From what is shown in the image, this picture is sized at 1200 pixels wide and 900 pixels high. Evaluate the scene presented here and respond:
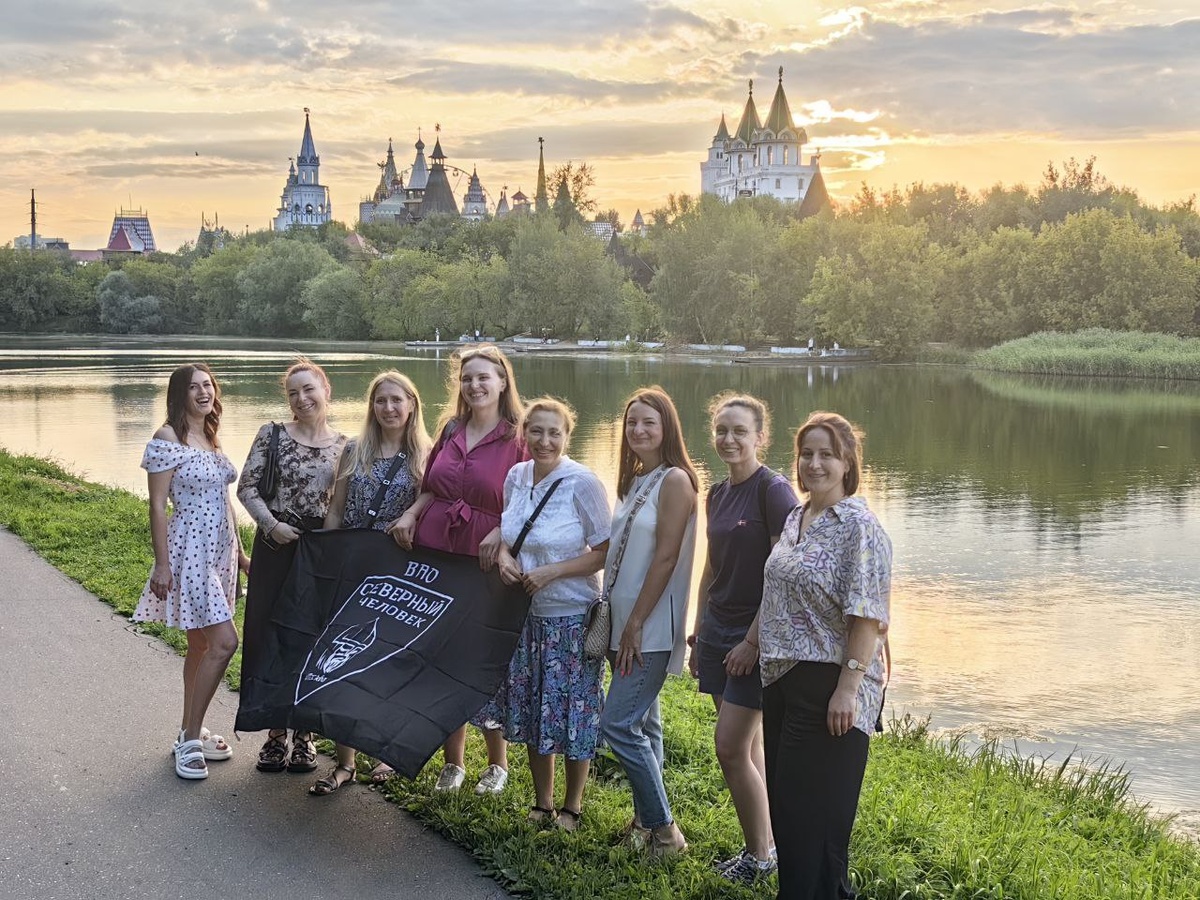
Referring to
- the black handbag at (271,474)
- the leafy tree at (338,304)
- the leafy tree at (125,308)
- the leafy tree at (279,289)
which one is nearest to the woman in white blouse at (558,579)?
the black handbag at (271,474)

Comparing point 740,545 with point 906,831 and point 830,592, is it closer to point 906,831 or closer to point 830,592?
point 830,592

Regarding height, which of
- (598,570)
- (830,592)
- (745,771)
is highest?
(830,592)

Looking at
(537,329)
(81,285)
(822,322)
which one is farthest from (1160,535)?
(81,285)

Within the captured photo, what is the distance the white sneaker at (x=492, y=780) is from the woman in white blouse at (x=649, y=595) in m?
0.65

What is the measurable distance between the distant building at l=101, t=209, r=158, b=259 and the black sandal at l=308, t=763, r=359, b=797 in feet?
462

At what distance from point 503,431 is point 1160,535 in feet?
39.7

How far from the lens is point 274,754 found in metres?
4.38

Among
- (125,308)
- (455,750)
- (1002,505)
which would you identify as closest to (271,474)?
(455,750)

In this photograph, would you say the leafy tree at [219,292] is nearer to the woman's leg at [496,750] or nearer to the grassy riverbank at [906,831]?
the grassy riverbank at [906,831]

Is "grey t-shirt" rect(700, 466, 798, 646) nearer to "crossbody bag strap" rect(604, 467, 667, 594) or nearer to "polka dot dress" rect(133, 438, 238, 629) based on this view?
"crossbody bag strap" rect(604, 467, 667, 594)

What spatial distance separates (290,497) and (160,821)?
4.14 ft

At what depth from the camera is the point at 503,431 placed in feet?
13.4

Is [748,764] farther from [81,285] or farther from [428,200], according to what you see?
[428,200]

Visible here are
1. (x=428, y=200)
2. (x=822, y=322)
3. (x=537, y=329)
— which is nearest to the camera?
(x=822, y=322)
